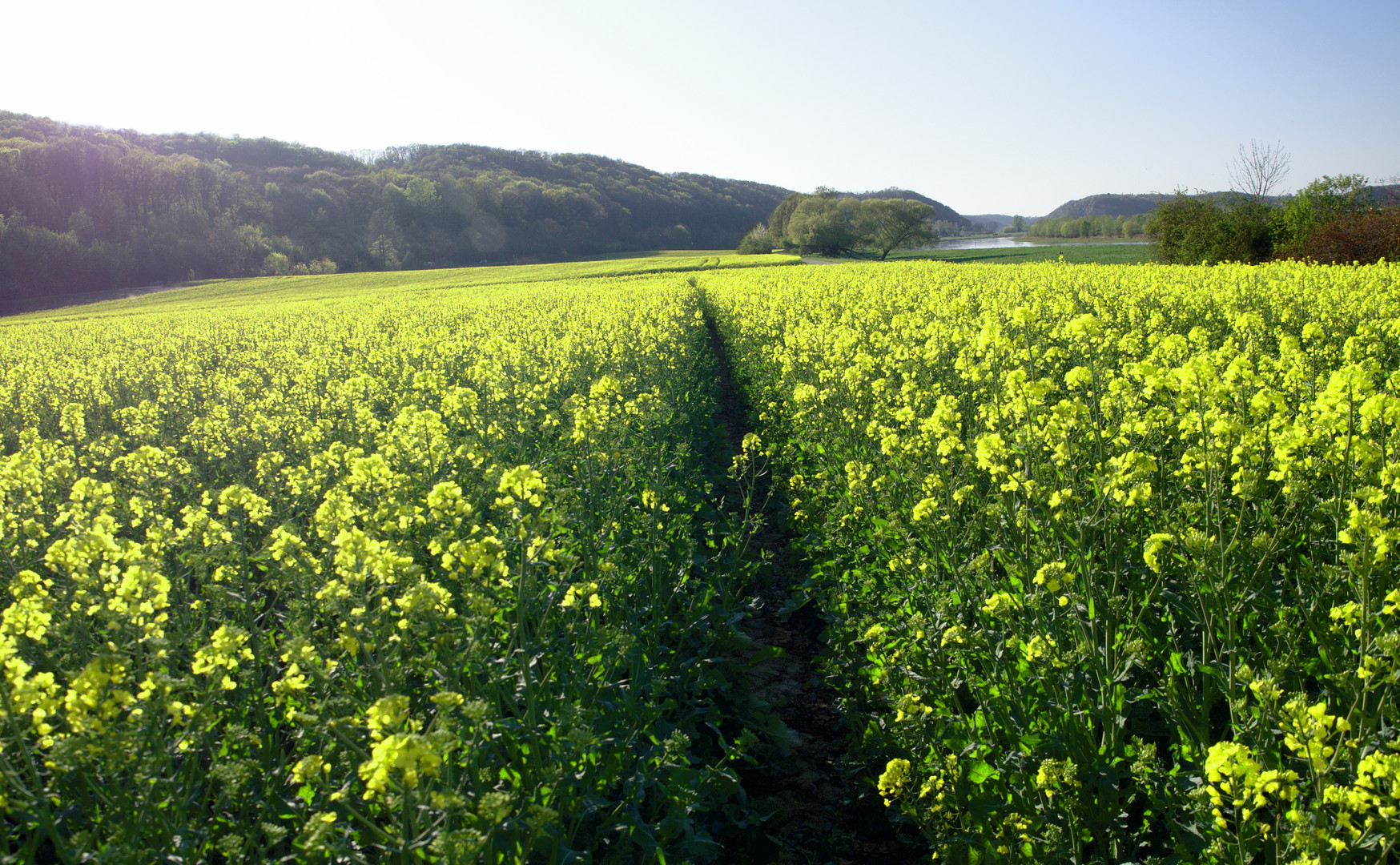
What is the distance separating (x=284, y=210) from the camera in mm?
78875

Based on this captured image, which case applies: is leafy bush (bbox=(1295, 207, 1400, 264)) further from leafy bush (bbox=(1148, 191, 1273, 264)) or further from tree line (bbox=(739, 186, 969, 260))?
tree line (bbox=(739, 186, 969, 260))

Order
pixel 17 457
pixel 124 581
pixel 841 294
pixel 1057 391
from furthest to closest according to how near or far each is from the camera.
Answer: pixel 841 294, pixel 1057 391, pixel 17 457, pixel 124 581

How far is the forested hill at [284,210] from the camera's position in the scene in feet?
195

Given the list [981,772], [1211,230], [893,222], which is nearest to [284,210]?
[893,222]

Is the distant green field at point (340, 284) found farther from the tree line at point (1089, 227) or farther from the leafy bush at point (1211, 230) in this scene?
the tree line at point (1089, 227)

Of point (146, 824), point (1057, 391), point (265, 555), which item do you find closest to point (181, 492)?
point (265, 555)

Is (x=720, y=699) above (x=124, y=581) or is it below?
below

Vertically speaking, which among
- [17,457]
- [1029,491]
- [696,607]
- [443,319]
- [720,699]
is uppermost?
[443,319]

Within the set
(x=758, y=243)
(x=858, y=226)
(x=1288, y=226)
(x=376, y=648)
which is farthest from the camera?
(x=758, y=243)

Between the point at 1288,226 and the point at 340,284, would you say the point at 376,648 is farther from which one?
the point at 340,284

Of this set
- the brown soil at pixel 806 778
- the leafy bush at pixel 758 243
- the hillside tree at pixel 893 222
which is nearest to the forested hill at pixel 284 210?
the leafy bush at pixel 758 243

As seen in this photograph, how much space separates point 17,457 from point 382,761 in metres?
4.69

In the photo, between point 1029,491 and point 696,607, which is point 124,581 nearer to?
point 696,607

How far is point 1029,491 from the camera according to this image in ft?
13.0
